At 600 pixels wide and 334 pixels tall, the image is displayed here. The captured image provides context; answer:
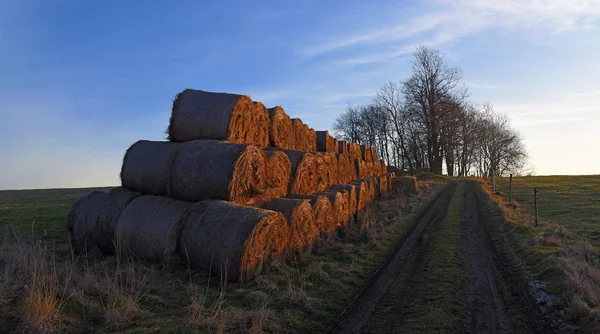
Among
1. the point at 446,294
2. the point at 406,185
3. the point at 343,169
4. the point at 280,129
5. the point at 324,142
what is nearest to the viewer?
the point at 446,294

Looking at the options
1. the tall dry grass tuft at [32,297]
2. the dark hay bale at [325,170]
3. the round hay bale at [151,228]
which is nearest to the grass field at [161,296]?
the tall dry grass tuft at [32,297]

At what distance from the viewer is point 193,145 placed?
8953 mm

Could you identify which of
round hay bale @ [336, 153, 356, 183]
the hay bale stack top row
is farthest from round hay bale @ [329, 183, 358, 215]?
the hay bale stack top row

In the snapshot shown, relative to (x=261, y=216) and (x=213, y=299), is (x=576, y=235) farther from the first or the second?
(x=213, y=299)

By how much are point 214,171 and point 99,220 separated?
3.31 m

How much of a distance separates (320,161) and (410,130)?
49827 millimetres

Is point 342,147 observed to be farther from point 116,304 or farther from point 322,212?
point 116,304

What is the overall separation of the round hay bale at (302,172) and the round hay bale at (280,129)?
0.69 m

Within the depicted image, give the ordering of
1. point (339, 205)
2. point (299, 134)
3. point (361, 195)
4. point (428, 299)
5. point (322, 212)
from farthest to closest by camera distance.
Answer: point (361, 195), point (299, 134), point (339, 205), point (322, 212), point (428, 299)

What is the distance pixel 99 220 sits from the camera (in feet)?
31.0

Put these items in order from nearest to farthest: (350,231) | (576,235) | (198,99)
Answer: (198,99)
(576,235)
(350,231)

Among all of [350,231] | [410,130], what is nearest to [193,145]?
[350,231]

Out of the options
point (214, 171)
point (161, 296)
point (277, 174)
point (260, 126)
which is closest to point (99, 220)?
point (214, 171)

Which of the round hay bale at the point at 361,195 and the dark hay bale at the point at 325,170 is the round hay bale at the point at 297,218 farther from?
the round hay bale at the point at 361,195
